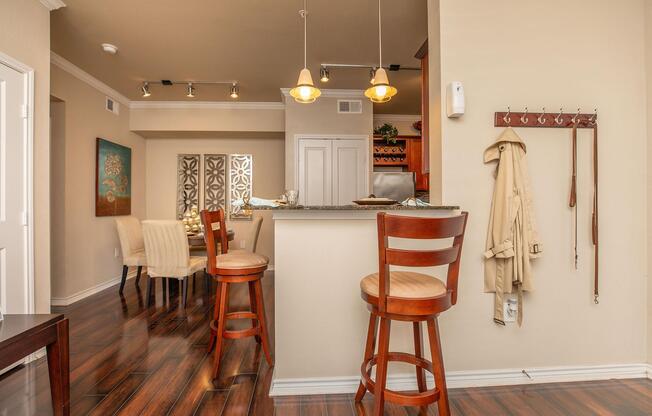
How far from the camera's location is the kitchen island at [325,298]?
1.88 meters

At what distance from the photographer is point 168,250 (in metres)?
3.47

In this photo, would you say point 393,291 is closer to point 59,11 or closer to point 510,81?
point 510,81

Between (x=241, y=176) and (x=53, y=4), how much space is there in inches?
128

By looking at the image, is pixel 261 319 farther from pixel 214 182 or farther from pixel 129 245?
pixel 214 182

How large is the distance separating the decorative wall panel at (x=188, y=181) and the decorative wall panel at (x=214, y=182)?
152 mm

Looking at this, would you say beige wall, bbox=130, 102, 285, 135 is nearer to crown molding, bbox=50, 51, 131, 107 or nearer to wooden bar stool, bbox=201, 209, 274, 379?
crown molding, bbox=50, 51, 131, 107

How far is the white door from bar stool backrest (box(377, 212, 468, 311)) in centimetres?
242

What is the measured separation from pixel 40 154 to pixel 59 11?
1.29 meters

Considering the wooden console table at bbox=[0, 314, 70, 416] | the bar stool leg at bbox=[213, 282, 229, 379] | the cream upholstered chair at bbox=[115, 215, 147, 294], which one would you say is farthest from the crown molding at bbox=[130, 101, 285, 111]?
the wooden console table at bbox=[0, 314, 70, 416]

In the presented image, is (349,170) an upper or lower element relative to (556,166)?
upper

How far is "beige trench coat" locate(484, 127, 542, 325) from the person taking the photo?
6.16 ft

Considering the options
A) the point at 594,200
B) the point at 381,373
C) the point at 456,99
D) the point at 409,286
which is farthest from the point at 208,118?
the point at 594,200

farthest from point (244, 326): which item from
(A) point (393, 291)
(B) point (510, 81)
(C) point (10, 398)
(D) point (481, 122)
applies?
(B) point (510, 81)

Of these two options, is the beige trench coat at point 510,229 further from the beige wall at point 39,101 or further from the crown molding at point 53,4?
the crown molding at point 53,4
